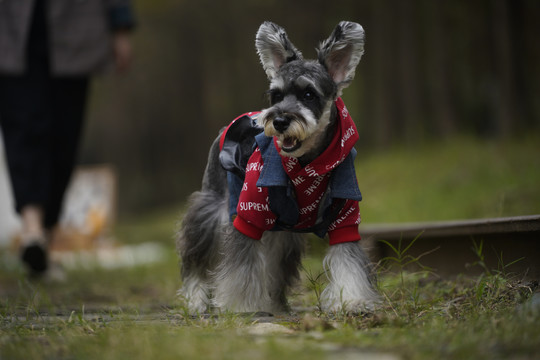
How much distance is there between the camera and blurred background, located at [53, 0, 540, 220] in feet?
48.0

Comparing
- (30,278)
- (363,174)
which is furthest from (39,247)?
(363,174)

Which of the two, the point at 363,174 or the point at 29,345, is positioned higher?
the point at 29,345

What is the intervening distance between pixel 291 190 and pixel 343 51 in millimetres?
880

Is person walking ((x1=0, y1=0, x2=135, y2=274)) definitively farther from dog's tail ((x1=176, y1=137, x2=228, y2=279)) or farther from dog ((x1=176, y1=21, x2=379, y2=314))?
dog ((x1=176, y1=21, x2=379, y2=314))

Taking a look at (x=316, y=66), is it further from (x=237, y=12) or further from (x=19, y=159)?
(x=237, y=12)

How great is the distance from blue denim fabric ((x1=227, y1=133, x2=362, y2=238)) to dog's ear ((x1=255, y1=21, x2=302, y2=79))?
0.50m

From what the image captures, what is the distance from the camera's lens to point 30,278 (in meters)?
6.30

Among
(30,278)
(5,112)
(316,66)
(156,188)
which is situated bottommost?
(156,188)

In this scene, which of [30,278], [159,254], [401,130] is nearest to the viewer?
[30,278]

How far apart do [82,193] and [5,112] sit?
229 inches

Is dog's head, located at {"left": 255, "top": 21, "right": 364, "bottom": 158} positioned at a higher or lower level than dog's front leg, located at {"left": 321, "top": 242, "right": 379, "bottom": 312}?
higher

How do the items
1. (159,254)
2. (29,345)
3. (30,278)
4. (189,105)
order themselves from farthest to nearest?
(189,105)
(159,254)
(30,278)
(29,345)

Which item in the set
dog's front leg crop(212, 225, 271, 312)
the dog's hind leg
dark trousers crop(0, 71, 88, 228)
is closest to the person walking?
dark trousers crop(0, 71, 88, 228)

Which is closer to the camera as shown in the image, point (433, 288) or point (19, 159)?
point (433, 288)
